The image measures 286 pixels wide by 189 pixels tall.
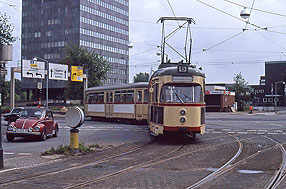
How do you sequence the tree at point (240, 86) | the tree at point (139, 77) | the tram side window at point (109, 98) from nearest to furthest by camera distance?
the tram side window at point (109, 98)
the tree at point (240, 86)
the tree at point (139, 77)

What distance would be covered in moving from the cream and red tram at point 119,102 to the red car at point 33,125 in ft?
32.3

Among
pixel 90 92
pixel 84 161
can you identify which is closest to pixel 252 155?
pixel 84 161

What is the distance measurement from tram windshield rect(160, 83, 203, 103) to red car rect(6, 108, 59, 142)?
18.3ft

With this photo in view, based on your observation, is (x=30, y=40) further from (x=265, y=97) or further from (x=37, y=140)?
(x=37, y=140)

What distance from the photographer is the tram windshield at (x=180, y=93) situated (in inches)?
632

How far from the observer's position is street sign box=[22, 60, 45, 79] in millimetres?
46281

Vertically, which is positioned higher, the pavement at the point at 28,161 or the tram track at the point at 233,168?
the tram track at the point at 233,168

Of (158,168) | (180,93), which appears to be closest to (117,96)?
(180,93)

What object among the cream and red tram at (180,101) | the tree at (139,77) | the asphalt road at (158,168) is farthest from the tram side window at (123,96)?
the tree at (139,77)

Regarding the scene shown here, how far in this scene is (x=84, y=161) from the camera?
37.2 feet

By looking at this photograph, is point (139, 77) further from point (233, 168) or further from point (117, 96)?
point (233, 168)

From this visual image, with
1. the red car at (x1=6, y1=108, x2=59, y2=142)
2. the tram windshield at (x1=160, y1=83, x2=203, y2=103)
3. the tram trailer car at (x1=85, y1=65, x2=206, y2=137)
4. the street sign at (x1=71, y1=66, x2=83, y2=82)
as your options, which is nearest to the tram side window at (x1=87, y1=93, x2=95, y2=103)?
the street sign at (x1=71, y1=66, x2=83, y2=82)

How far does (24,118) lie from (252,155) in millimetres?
10495

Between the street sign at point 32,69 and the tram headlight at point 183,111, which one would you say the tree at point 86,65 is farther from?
the tram headlight at point 183,111
